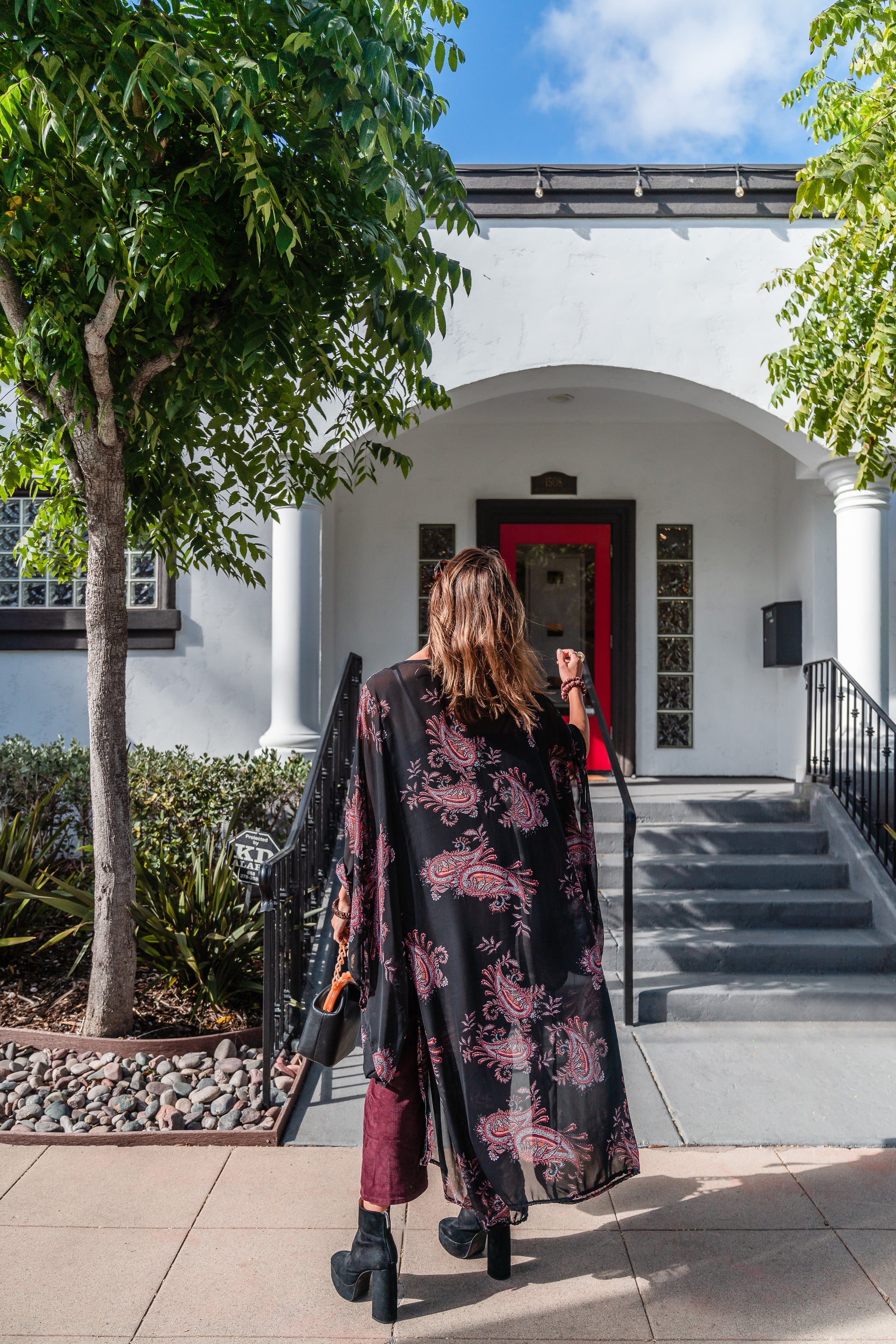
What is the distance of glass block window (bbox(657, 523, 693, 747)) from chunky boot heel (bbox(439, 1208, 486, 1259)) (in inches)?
214

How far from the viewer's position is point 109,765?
3.85 m

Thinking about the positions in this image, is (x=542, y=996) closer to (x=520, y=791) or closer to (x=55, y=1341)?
(x=520, y=791)

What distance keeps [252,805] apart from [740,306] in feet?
14.5

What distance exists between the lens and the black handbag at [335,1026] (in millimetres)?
2326

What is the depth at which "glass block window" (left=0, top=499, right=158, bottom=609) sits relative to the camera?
6.84 meters

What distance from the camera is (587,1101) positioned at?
222cm

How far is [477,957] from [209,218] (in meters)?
2.50

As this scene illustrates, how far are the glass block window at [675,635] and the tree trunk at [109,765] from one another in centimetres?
483

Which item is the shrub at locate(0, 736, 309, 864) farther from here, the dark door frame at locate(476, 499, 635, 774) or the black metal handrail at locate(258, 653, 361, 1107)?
the dark door frame at locate(476, 499, 635, 774)

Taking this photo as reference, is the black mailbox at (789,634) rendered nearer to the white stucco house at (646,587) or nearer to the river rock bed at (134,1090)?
the white stucco house at (646,587)

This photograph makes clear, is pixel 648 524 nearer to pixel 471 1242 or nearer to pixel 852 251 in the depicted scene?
pixel 852 251

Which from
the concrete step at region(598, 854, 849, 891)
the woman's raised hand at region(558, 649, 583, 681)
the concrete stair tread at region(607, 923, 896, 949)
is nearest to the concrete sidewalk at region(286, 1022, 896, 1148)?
the concrete stair tread at region(607, 923, 896, 949)

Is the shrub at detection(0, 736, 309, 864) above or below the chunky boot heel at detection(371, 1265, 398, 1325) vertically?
above

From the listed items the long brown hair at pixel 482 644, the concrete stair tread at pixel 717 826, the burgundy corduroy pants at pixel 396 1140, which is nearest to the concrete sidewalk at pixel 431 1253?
Result: the burgundy corduroy pants at pixel 396 1140
